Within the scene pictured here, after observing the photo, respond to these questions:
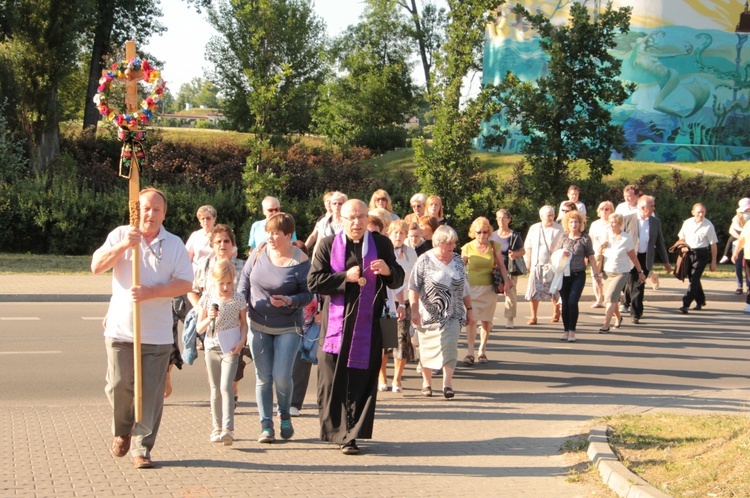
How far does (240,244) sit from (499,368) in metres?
15.1

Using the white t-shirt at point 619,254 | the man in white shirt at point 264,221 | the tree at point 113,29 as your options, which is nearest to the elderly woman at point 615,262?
the white t-shirt at point 619,254

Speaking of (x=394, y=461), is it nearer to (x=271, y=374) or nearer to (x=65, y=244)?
(x=271, y=374)

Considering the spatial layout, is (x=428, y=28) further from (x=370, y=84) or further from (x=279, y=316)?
(x=279, y=316)

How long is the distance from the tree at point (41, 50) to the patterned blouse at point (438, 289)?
21.2 m

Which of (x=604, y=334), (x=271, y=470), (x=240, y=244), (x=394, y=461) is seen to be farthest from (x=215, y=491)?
(x=240, y=244)

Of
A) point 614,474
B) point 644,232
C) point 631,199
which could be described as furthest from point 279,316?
point 631,199

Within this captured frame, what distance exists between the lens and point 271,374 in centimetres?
789

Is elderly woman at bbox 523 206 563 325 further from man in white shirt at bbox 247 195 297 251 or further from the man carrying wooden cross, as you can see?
the man carrying wooden cross

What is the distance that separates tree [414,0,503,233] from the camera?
22578mm

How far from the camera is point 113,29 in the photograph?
43875 mm

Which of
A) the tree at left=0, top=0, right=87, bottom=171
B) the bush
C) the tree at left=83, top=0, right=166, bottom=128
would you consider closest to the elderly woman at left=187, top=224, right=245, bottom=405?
the tree at left=0, top=0, right=87, bottom=171

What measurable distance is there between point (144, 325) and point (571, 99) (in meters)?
19.5

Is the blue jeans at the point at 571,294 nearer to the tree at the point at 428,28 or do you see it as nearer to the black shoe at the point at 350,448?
the black shoe at the point at 350,448

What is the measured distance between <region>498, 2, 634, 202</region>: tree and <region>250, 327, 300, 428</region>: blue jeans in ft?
57.5
